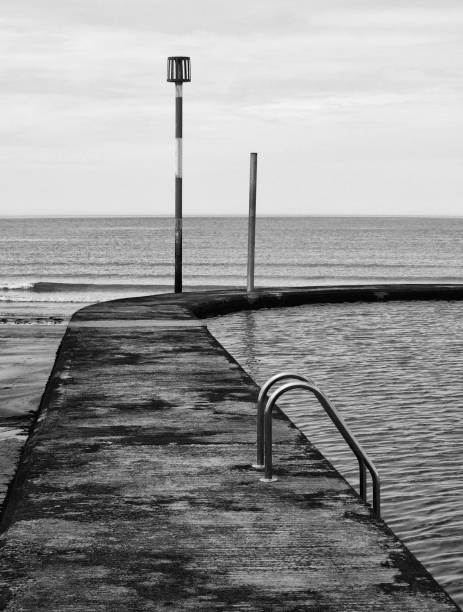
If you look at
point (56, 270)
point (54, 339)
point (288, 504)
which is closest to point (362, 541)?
point (288, 504)

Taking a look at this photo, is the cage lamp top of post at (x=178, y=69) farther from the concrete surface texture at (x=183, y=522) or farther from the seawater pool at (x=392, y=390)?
the concrete surface texture at (x=183, y=522)

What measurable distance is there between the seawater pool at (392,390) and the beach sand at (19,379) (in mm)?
2546

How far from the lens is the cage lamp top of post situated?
61.3 ft

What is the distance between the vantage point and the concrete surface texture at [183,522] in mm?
3895

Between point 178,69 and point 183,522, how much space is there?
49.4ft

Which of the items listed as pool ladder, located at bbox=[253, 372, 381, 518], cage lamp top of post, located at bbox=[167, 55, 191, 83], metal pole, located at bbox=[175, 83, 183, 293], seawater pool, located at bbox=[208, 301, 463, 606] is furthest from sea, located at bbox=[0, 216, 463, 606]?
cage lamp top of post, located at bbox=[167, 55, 191, 83]

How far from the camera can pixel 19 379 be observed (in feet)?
36.7

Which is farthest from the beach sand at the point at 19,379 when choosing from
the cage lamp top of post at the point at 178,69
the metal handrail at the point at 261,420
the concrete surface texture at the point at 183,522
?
the cage lamp top of post at the point at 178,69

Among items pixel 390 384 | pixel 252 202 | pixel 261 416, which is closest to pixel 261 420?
pixel 261 416

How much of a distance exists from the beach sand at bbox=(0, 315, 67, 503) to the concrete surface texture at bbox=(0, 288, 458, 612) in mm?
503

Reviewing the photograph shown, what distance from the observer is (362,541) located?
177 inches

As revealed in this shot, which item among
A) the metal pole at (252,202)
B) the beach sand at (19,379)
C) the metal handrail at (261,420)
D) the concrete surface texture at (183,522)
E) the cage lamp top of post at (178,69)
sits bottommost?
the beach sand at (19,379)

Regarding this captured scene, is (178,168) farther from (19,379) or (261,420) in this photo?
(261,420)

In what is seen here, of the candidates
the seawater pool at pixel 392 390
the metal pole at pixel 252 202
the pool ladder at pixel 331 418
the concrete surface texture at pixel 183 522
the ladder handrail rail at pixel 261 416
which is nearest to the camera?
the concrete surface texture at pixel 183 522
